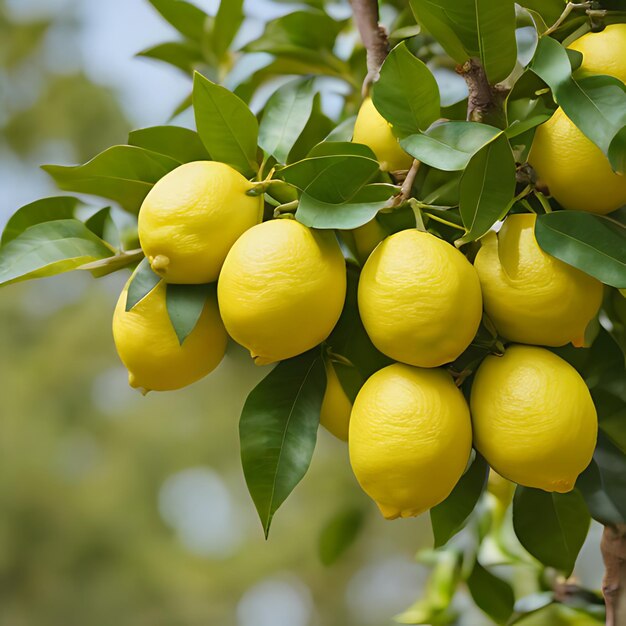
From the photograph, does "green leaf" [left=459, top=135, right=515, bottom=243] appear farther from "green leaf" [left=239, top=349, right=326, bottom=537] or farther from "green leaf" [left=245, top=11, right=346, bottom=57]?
"green leaf" [left=245, top=11, right=346, bottom=57]

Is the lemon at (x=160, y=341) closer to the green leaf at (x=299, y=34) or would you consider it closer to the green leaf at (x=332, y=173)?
the green leaf at (x=332, y=173)

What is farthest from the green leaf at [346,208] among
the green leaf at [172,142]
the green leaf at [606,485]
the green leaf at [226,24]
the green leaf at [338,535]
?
the green leaf at [338,535]

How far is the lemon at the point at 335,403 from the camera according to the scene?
408 millimetres

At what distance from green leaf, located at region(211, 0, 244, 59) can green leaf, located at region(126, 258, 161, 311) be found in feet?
1.02

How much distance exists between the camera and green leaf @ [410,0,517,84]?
34 cm

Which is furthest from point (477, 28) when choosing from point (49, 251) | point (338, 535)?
point (338, 535)

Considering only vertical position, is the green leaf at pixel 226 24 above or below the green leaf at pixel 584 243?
above

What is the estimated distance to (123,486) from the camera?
196 centimetres

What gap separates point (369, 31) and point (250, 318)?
0.78 ft

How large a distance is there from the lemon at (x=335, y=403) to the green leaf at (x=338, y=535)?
0.33 m

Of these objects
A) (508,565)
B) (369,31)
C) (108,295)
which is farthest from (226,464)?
(369,31)

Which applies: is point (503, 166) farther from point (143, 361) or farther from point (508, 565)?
point (508, 565)

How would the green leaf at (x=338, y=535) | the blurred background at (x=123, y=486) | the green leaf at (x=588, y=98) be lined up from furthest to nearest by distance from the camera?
1. the blurred background at (x=123, y=486)
2. the green leaf at (x=338, y=535)
3. the green leaf at (x=588, y=98)

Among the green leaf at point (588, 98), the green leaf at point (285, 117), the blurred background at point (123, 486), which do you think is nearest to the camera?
the green leaf at point (588, 98)
